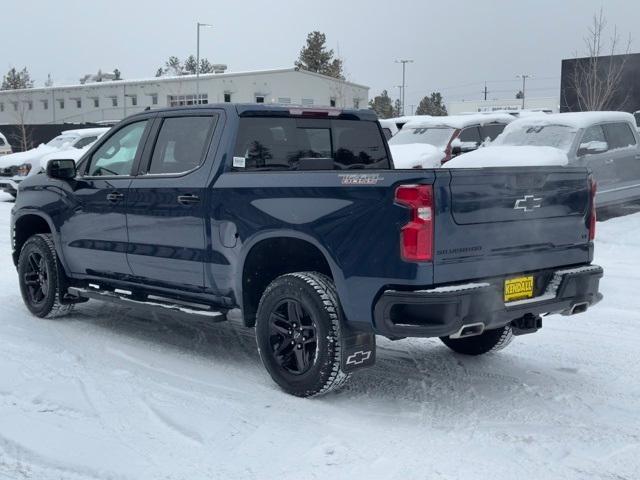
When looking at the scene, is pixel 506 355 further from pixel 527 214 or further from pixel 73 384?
pixel 73 384

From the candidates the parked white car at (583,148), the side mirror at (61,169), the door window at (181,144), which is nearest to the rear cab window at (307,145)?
the door window at (181,144)

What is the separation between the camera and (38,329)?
7.10 m

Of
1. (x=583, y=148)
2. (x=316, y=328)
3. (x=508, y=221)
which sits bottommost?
(x=316, y=328)

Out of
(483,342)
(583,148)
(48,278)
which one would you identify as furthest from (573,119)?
(48,278)

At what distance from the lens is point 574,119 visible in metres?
12.8

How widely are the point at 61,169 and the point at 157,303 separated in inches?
63.3

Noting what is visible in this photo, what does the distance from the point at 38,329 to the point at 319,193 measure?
3468 mm

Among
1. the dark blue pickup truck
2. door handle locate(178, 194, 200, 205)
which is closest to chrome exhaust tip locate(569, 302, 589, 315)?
the dark blue pickup truck

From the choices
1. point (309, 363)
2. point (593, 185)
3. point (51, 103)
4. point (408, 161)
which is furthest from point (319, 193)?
point (51, 103)

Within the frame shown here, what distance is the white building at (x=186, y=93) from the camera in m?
48.6

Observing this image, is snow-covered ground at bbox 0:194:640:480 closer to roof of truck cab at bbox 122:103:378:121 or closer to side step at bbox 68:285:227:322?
side step at bbox 68:285:227:322

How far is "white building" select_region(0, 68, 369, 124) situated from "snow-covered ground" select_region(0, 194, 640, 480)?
1572 inches

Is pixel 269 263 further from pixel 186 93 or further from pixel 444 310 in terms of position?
pixel 186 93

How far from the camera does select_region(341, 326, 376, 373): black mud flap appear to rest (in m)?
4.93
